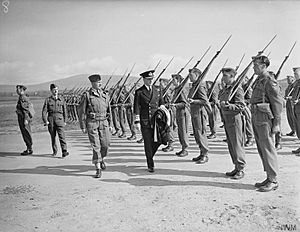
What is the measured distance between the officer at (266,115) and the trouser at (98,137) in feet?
7.58

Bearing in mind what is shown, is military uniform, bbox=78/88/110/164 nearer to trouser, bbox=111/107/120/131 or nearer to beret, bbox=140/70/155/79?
beret, bbox=140/70/155/79

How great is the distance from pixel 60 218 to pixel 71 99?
11.0 metres

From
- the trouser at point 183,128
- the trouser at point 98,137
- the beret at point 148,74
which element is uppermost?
the beret at point 148,74

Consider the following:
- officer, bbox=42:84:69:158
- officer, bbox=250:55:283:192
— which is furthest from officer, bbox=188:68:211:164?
officer, bbox=42:84:69:158

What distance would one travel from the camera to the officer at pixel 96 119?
4598mm

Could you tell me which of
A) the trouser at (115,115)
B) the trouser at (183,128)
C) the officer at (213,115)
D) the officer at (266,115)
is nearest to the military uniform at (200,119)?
the trouser at (183,128)

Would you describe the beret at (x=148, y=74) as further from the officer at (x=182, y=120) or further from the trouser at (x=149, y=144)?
the officer at (x=182, y=120)

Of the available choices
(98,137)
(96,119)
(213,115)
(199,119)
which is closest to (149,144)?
(98,137)

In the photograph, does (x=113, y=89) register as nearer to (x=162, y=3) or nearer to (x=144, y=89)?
(x=144, y=89)

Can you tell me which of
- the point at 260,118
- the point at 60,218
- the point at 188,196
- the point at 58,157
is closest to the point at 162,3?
the point at 260,118

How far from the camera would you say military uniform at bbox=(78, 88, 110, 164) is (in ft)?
15.1

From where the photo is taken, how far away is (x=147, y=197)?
11.5ft

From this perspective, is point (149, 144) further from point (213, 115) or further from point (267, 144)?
point (213, 115)

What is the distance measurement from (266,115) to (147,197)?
1.78 m
